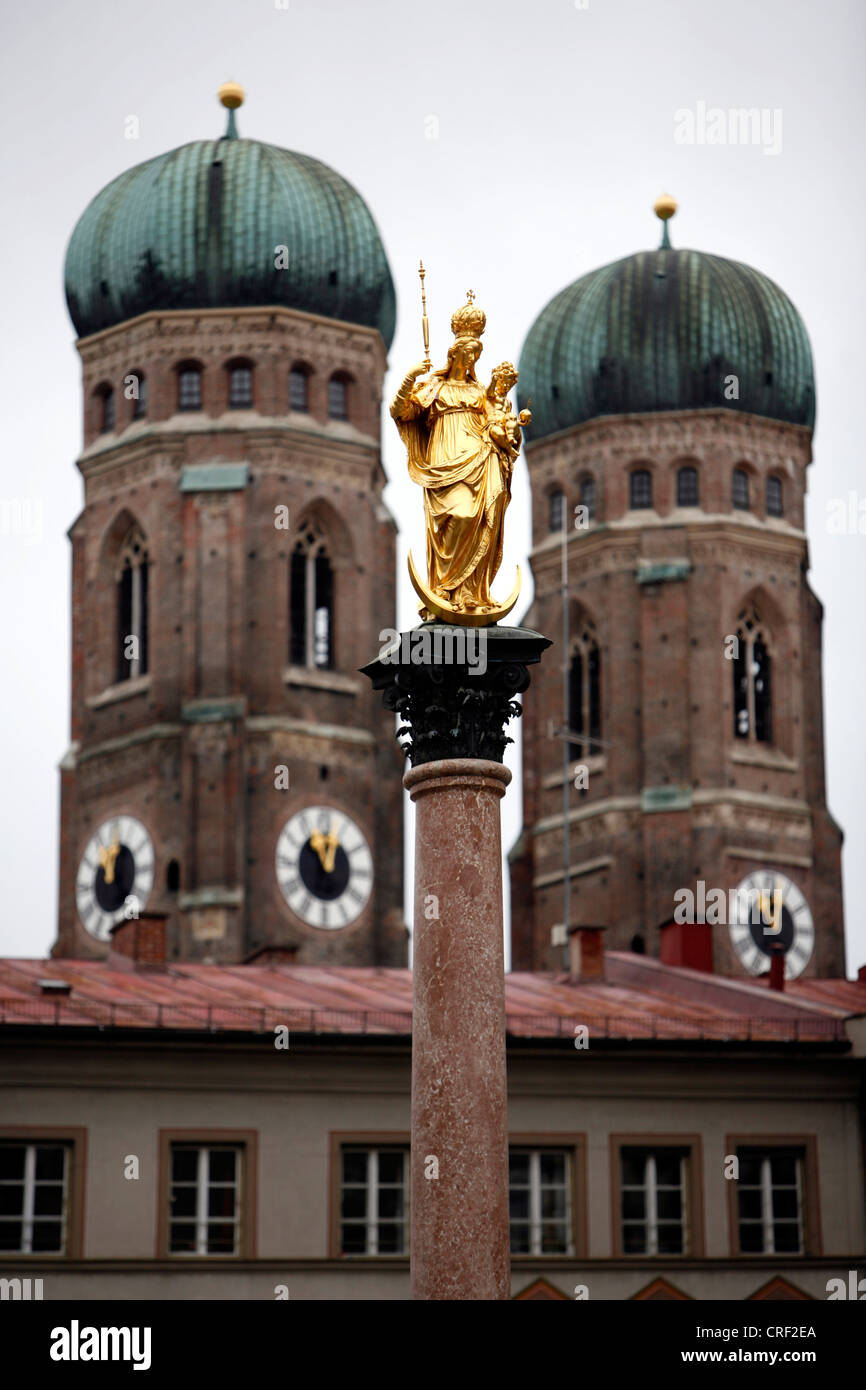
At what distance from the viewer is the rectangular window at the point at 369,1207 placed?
4641cm

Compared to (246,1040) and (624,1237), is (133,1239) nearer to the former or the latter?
(246,1040)

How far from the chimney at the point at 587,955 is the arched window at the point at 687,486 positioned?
117ft

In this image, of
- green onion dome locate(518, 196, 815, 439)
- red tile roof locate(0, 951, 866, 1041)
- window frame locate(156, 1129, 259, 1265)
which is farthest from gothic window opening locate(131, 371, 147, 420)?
window frame locate(156, 1129, 259, 1265)

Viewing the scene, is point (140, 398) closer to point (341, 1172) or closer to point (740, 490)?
point (740, 490)

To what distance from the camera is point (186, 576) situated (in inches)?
3265

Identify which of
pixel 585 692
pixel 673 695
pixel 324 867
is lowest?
pixel 324 867

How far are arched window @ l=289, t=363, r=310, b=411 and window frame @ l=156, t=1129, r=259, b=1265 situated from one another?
41088 mm

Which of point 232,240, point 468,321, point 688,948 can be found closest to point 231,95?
point 232,240

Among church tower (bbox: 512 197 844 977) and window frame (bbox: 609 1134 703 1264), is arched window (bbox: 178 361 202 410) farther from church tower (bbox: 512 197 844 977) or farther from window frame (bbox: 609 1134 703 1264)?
window frame (bbox: 609 1134 703 1264)

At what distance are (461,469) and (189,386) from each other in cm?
5953

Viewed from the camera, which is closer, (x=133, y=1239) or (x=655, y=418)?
(x=133, y=1239)

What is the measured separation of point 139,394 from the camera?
282 ft
